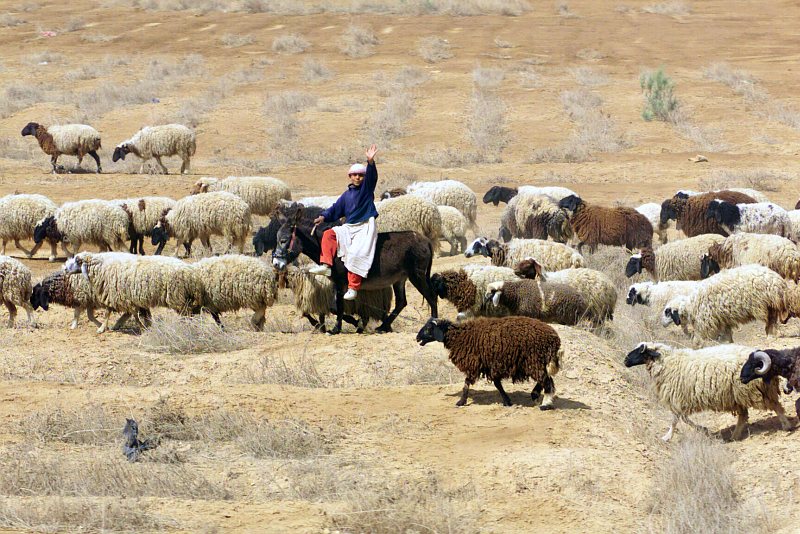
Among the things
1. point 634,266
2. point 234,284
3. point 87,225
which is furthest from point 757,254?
point 87,225

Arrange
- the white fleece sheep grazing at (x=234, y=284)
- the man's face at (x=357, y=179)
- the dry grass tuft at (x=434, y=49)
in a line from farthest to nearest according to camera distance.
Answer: the dry grass tuft at (x=434, y=49) < the white fleece sheep grazing at (x=234, y=284) < the man's face at (x=357, y=179)

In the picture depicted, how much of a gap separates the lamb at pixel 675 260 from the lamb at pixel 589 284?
2.78 metres

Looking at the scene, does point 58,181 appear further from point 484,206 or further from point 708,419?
point 708,419

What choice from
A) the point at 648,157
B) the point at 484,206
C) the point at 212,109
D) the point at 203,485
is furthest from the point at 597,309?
the point at 212,109

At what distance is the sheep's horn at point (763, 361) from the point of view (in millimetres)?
9376

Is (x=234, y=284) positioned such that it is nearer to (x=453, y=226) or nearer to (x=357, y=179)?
(x=357, y=179)

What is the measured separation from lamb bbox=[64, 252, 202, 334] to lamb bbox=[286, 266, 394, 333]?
126 centimetres

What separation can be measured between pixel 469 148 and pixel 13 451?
21.5 meters

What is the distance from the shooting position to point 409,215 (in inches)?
672

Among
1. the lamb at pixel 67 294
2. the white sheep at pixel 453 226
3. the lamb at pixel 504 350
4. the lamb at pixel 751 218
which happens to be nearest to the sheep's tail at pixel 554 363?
the lamb at pixel 504 350

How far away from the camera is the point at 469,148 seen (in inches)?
1151

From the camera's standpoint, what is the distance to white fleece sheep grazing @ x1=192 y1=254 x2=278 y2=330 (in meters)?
13.1

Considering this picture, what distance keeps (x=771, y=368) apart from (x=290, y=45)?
1487 inches

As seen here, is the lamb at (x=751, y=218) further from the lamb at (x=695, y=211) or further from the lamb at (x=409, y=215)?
the lamb at (x=409, y=215)
